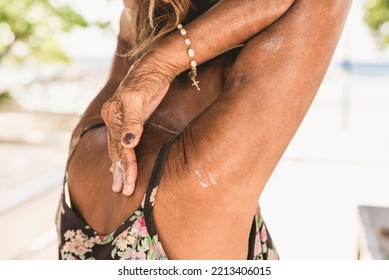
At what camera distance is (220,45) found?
2.80ft

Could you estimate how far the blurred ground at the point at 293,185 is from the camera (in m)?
3.61

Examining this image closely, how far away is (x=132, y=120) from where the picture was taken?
0.87 metres

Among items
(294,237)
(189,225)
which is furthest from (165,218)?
(294,237)

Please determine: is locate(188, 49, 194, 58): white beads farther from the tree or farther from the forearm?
the tree

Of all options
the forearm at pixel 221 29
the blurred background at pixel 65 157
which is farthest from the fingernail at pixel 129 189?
the blurred background at pixel 65 157

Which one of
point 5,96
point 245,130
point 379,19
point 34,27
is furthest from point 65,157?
point 379,19

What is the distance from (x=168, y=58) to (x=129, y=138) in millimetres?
160

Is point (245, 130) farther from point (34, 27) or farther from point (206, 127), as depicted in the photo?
point (34, 27)

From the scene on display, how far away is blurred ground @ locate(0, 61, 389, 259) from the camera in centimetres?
361

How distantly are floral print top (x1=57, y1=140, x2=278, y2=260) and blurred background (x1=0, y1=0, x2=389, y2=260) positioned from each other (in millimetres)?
982

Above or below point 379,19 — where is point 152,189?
below

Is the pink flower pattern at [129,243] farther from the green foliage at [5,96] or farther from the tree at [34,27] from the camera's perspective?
the green foliage at [5,96]

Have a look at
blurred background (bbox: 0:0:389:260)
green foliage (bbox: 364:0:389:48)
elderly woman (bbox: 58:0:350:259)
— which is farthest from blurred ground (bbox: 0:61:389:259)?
elderly woman (bbox: 58:0:350:259)

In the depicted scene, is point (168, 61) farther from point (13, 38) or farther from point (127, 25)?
point (13, 38)
